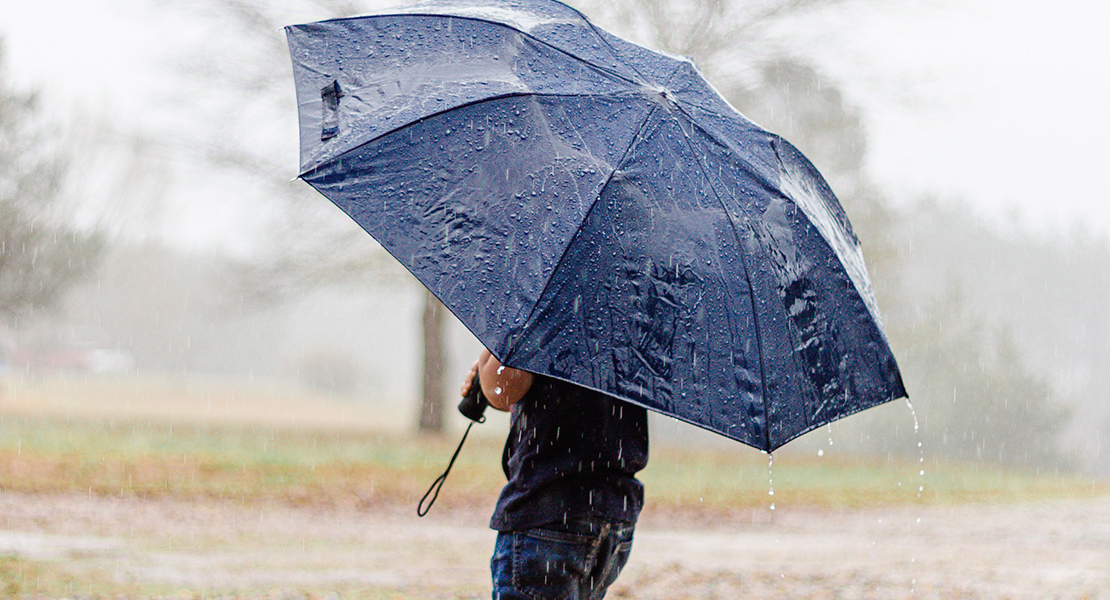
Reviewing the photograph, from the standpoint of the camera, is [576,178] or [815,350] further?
[815,350]

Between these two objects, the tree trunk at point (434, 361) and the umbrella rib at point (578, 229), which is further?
the tree trunk at point (434, 361)

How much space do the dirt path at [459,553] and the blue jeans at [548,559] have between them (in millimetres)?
4221

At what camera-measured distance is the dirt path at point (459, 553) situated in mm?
6676

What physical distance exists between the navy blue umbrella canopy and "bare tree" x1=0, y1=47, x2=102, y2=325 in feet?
70.2

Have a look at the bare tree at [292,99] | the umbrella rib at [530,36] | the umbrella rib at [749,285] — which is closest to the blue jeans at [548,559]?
the umbrella rib at [749,285]

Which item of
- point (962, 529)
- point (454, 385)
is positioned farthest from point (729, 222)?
point (454, 385)

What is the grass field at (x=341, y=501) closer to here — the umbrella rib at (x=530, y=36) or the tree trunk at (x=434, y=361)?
the tree trunk at (x=434, y=361)

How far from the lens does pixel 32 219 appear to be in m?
21.6

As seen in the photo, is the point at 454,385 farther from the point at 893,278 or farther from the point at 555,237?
the point at 555,237

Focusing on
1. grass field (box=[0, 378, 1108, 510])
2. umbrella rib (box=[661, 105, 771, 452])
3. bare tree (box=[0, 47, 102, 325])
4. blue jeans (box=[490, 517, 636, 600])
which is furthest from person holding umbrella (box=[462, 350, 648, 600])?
bare tree (box=[0, 47, 102, 325])

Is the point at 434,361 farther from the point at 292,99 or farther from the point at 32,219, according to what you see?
the point at 32,219

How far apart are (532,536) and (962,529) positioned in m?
11.1

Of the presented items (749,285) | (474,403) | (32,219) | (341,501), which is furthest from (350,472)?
(32,219)

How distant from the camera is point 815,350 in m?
2.64
